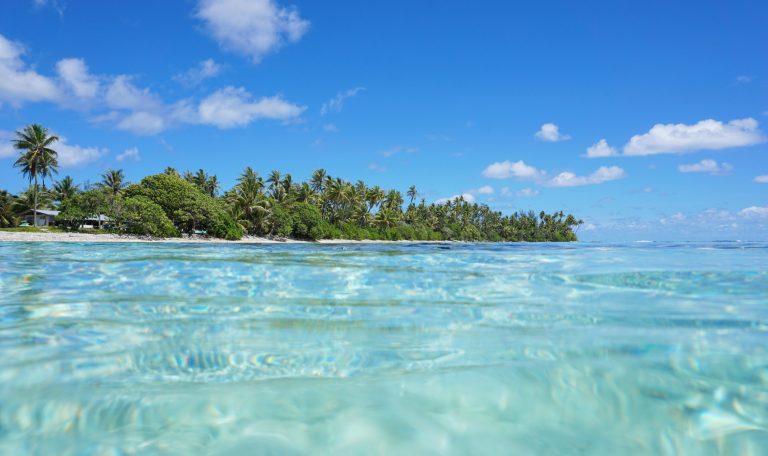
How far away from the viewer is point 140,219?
49469 millimetres

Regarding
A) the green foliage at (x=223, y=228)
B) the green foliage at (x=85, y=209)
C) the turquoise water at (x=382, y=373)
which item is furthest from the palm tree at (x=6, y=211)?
the turquoise water at (x=382, y=373)

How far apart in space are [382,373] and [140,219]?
52.9 m

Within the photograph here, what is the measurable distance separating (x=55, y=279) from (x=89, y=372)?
6.56m

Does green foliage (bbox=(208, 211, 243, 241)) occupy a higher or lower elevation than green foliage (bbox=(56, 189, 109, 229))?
lower

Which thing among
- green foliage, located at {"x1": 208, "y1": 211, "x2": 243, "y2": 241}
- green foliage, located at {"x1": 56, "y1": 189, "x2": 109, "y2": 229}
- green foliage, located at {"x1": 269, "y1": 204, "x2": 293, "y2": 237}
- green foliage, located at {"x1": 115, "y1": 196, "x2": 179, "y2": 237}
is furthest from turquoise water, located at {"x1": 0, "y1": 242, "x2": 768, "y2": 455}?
green foliage, located at {"x1": 269, "y1": 204, "x2": 293, "y2": 237}

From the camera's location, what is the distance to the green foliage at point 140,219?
4925 centimetres

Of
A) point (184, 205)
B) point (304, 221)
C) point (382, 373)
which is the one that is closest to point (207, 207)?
point (184, 205)

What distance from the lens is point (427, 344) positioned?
4441 mm

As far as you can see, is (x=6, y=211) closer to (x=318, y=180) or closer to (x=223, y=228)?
(x=223, y=228)

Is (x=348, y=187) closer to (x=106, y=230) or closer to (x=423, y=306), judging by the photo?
(x=106, y=230)

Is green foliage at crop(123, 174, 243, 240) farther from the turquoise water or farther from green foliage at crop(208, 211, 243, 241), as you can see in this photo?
the turquoise water

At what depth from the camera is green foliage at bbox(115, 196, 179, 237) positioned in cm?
4925

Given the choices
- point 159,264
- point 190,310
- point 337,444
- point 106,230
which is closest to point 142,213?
point 106,230

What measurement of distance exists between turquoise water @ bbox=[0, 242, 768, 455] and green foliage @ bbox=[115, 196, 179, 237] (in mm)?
47190
